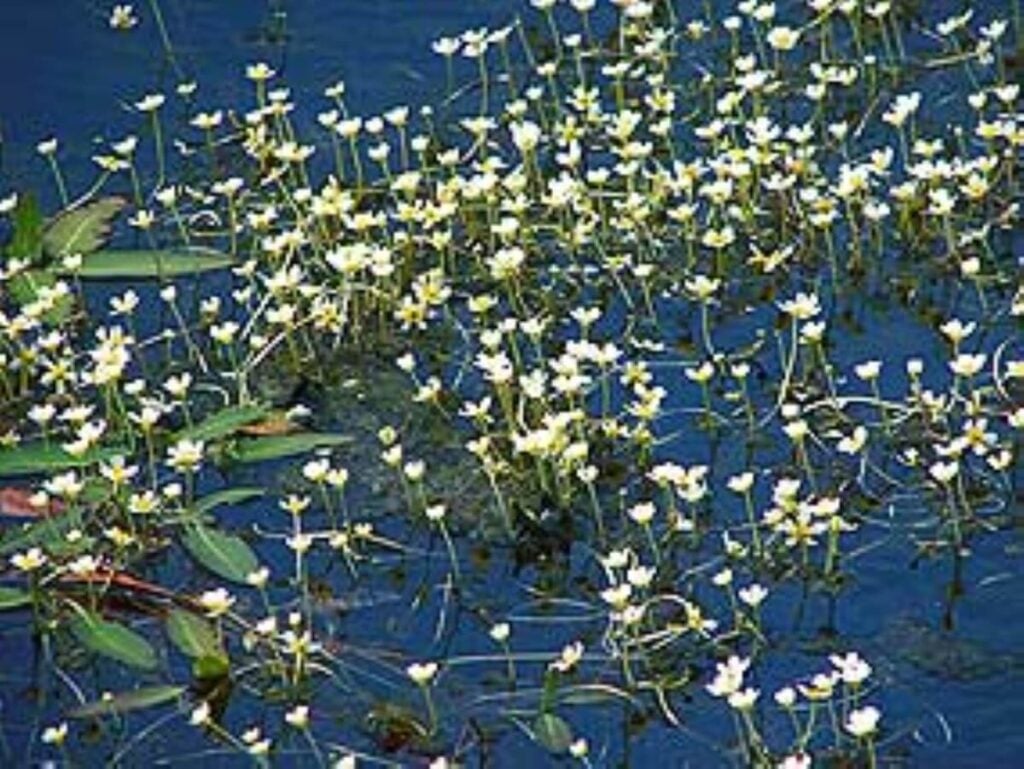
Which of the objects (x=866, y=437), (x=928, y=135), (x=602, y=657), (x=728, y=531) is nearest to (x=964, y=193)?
(x=928, y=135)

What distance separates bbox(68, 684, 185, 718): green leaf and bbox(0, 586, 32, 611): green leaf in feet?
0.58

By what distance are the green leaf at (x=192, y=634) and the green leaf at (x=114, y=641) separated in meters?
0.03

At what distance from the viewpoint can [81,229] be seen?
3.82 meters

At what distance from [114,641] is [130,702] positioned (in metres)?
0.10

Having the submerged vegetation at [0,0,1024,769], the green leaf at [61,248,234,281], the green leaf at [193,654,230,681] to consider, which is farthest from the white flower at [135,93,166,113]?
the green leaf at [193,654,230,681]

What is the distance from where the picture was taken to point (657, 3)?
4.39 m

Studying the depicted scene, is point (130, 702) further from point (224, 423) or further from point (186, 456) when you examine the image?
point (224, 423)

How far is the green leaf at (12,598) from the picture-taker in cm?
298

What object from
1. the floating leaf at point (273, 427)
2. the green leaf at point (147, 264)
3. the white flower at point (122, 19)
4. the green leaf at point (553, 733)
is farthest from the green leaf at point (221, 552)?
the white flower at point (122, 19)

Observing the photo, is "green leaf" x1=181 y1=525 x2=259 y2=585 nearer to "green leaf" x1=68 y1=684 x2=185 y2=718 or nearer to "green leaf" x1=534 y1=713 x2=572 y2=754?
"green leaf" x1=68 y1=684 x2=185 y2=718

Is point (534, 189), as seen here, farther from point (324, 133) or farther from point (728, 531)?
point (728, 531)

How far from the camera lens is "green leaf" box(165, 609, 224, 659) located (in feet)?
9.58

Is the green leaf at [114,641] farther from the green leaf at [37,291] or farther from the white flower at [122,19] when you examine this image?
the white flower at [122,19]

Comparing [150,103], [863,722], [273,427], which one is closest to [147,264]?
[150,103]
